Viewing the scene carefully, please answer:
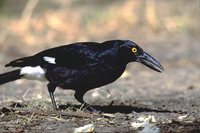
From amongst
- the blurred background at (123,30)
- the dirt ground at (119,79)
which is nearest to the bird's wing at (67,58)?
the dirt ground at (119,79)

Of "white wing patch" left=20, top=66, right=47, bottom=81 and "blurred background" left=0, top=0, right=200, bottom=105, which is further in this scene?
"blurred background" left=0, top=0, right=200, bottom=105

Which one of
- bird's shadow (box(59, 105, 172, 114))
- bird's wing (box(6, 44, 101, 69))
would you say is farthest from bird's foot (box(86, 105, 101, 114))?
bird's wing (box(6, 44, 101, 69))

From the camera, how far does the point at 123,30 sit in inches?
672

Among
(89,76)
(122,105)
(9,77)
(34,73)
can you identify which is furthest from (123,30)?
(89,76)

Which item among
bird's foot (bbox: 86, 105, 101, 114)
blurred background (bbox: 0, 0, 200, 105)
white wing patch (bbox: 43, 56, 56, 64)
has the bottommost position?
bird's foot (bbox: 86, 105, 101, 114)

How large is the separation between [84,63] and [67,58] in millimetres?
235

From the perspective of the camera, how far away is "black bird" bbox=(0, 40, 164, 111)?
7.17 metres

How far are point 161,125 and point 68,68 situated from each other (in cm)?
142

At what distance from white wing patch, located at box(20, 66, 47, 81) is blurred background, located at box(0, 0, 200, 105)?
354 cm

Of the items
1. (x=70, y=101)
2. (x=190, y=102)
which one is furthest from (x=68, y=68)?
(x=190, y=102)

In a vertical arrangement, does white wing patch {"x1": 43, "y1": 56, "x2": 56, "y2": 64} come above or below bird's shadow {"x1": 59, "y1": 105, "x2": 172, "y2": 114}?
above

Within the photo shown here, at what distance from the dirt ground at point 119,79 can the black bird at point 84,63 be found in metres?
0.31

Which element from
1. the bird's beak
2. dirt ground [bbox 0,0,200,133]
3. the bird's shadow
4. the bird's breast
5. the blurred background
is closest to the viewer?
dirt ground [bbox 0,0,200,133]

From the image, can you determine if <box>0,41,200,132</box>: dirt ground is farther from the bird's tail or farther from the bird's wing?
the bird's wing
